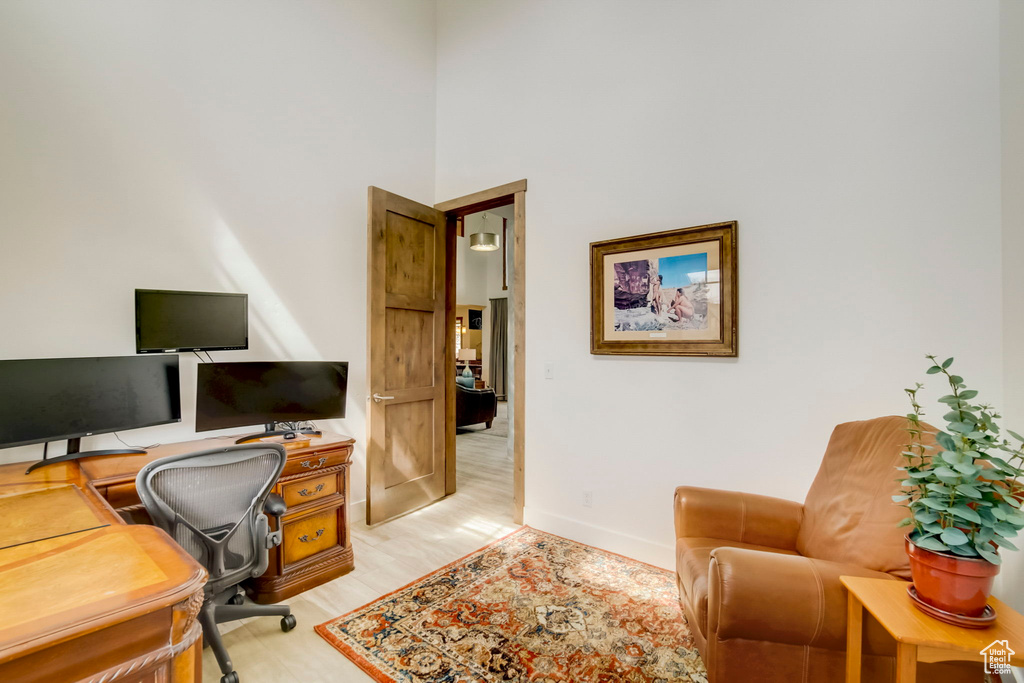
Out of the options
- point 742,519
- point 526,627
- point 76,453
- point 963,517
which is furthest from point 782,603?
point 76,453

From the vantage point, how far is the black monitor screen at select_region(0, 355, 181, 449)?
70.2 inches

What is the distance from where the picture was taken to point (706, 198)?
2.51 m

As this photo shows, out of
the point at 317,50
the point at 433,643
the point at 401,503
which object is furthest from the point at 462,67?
the point at 433,643

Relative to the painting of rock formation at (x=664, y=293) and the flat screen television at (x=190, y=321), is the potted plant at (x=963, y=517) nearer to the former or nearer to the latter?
the painting of rock formation at (x=664, y=293)

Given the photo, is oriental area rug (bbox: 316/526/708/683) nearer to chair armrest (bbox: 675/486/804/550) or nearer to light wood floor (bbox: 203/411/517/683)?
light wood floor (bbox: 203/411/517/683)

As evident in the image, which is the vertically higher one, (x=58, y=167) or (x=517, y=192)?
(x=517, y=192)

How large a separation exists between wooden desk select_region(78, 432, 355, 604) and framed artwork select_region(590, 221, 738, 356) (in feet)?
5.71

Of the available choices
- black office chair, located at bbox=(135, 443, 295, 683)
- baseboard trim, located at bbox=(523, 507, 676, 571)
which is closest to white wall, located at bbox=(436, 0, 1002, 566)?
baseboard trim, located at bbox=(523, 507, 676, 571)

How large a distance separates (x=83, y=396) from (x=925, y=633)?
304cm

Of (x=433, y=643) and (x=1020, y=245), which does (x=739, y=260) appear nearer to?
(x=1020, y=245)

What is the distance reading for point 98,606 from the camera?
0.89 meters

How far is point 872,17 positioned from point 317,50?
3.24 m

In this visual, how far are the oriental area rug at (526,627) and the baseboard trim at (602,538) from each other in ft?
0.24

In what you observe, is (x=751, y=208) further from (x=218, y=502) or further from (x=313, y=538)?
(x=313, y=538)
